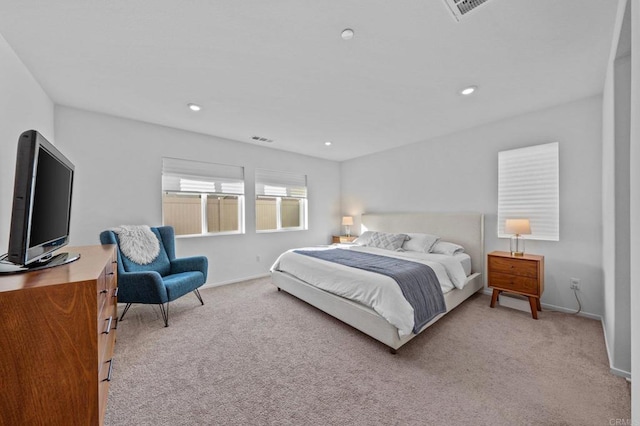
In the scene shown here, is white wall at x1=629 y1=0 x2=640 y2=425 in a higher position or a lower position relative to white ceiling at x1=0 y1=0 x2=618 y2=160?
lower

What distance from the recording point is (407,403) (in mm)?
1584

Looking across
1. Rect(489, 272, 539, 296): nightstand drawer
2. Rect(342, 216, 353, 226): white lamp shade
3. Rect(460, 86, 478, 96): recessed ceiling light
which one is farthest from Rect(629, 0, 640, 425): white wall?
Rect(342, 216, 353, 226): white lamp shade

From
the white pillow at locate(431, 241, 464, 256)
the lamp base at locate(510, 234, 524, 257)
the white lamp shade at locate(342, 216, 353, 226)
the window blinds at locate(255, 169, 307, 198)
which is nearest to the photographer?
the lamp base at locate(510, 234, 524, 257)

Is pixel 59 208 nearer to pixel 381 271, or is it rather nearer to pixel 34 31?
pixel 34 31

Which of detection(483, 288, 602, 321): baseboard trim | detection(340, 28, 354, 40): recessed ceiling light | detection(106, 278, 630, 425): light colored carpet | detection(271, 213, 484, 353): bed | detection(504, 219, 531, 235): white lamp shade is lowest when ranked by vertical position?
detection(106, 278, 630, 425): light colored carpet

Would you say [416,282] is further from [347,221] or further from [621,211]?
[347,221]

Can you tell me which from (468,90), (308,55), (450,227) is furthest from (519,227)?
(308,55)

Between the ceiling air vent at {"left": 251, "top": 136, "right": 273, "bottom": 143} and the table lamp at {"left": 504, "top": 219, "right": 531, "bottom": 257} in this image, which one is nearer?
the table lamp at {"left": 504, "top": 219, "right": 531, "bottom": 257}

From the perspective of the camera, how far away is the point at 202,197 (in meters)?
4.00

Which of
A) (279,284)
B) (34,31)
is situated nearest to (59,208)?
(34,31)

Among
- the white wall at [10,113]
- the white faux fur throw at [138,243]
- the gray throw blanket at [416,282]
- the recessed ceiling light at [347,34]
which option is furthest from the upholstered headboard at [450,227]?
the white wall at [10,113]

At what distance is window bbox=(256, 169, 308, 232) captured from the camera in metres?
4.65

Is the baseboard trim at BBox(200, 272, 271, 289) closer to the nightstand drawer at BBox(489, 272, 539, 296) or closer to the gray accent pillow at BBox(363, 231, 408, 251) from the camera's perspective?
the gray accent pillow at BBox(363, 231, 408, 251)

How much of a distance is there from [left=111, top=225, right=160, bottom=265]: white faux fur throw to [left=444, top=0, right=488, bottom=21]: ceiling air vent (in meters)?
3.69
